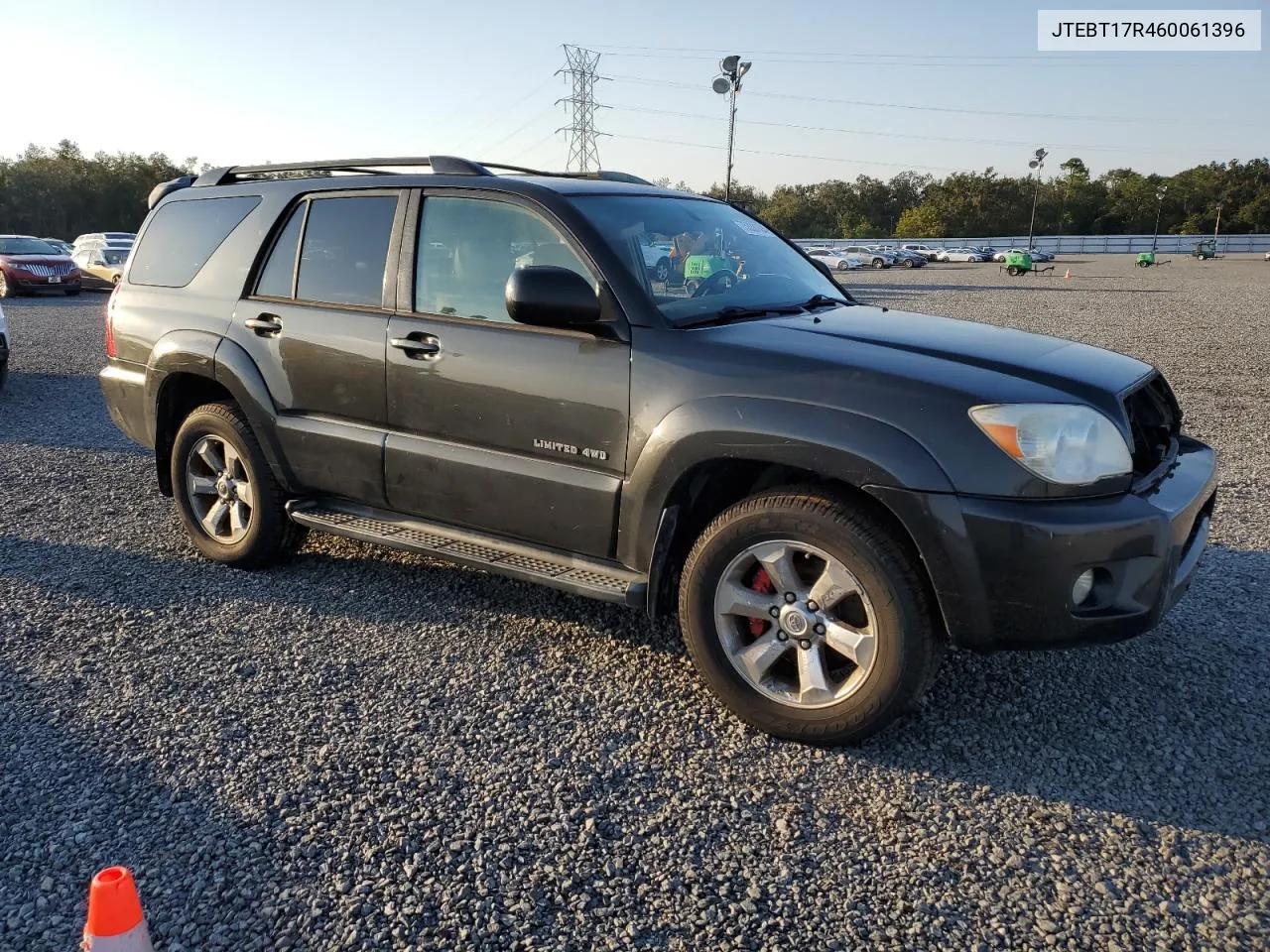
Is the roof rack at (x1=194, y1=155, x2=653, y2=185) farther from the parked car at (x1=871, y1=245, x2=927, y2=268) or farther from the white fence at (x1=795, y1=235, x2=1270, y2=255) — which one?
the white fence at (x1=795, y1=235, x2=1270, y2=255)

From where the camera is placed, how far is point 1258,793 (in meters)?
2.88

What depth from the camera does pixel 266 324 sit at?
4391 millimetres

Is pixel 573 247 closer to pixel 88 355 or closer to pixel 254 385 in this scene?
pixel 254 385

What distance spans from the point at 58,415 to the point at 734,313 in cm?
794

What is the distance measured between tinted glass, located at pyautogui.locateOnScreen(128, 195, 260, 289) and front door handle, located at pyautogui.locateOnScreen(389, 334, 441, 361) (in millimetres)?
1379

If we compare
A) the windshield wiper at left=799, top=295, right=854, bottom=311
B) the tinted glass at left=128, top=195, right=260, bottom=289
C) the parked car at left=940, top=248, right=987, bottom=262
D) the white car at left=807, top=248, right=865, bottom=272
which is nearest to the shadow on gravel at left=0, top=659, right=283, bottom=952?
the tinted glass at left=128, top=195, right=260, bottom=289

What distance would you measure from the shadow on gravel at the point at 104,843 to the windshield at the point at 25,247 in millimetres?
23546

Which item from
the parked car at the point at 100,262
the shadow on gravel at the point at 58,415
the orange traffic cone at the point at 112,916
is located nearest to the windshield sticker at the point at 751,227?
the orange traffic cone at the point at 112,916

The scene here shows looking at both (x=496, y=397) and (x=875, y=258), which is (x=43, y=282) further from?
(x=875, y=258)

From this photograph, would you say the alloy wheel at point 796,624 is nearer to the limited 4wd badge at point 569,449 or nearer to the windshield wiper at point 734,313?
the limited 4wd badge at point 569,449

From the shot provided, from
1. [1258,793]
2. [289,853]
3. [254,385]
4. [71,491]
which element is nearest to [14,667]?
[254,385]

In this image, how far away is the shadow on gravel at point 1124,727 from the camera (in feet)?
9.50

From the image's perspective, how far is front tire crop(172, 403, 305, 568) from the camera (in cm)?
453

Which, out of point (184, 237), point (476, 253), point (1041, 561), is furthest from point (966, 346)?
point (184, 237)
